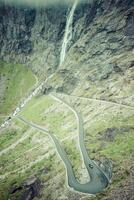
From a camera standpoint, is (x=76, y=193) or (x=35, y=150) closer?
(x=76, y=193)

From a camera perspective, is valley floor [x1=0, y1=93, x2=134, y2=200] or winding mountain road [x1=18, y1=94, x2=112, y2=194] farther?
valley floor [x1=0, y1=93, x2=134, y2=200]

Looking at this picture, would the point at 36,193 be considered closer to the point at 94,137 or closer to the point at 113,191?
the point at 113,191

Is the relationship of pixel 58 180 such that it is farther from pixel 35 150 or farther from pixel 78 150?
pixel 35 150

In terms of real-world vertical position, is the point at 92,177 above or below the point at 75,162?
above

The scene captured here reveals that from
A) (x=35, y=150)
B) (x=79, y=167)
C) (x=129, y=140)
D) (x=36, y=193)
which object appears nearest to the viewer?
(x=36, y=193)

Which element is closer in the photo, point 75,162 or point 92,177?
point 92,177

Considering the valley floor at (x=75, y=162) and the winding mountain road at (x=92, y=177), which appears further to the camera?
the valley floor at (x=75, y=162)

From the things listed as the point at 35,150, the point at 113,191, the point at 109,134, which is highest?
the point at 113,191

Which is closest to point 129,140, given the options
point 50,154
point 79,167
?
point 79,167

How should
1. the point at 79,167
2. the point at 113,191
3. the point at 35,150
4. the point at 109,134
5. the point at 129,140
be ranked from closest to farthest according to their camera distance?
the point at 113,191, the point at 79,167, the point at 129,140, the point at 109,134, the point at 35,150

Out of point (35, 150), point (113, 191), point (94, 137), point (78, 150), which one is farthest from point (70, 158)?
point (113, 191)

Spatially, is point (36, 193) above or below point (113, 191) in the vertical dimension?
below
